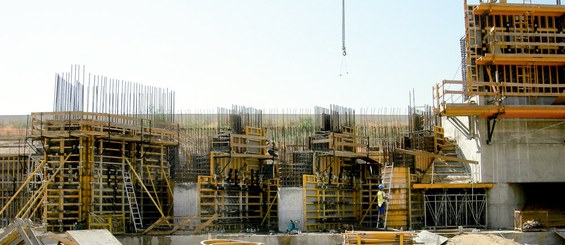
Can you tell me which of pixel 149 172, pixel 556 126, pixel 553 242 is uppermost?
pixel 556 126

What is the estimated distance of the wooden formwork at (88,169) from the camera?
25.8 m

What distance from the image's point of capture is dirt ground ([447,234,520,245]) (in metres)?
23.7

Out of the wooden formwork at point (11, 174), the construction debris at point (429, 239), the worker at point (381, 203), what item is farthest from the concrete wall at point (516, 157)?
the wooden formwork at point (11, 174)

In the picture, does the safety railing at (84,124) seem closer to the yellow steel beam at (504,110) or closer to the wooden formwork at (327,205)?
the wooden formwork at (327,205)

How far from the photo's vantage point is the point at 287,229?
27016 mm

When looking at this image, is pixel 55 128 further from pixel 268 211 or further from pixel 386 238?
pixel 386 238

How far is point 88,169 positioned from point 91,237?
713 centimetres

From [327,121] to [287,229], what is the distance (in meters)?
5.85

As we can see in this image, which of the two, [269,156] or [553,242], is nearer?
[553,242]

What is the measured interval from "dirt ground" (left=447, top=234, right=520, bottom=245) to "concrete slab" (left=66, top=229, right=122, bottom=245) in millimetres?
11523

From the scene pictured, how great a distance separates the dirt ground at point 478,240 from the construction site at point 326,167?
219 mm

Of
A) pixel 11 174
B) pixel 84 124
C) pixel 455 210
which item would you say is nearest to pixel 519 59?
pixel 455 210

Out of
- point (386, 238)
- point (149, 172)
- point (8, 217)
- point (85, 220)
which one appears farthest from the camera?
point (8, 217)

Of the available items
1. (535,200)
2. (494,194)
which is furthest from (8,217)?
(535,200)
